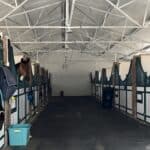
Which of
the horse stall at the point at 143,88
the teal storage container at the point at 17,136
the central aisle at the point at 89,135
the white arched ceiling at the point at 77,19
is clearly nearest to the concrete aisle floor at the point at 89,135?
the central aisle at the point at 89,135

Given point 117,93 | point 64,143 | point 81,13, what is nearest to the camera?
point 64,143

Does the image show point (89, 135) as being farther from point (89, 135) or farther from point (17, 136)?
point (17, 136)

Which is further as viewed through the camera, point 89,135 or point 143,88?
point 143,88

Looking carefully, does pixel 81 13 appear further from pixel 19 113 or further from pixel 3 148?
pixel 3 148

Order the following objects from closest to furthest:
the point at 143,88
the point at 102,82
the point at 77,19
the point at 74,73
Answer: the point at 143,88 < the point at 77,19 < the point at 102,82 < the point at 74,73

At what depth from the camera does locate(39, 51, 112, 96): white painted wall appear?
24359 mm

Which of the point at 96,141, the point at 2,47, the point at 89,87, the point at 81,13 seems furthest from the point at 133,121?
the point at 89,87

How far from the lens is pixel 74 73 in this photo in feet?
81.1

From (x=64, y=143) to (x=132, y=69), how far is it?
5.03 metres

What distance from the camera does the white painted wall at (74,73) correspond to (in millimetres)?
24359

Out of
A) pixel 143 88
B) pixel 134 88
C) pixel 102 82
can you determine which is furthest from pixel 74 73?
pixel 143 88

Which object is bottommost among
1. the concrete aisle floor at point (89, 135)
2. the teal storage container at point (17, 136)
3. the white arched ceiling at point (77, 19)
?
the concrete aisle floor at point (89, 135)

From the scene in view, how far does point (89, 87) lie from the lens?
80.8 ft

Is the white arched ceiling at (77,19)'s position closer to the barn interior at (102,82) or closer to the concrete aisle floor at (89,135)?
the barn interior at (102,82)
